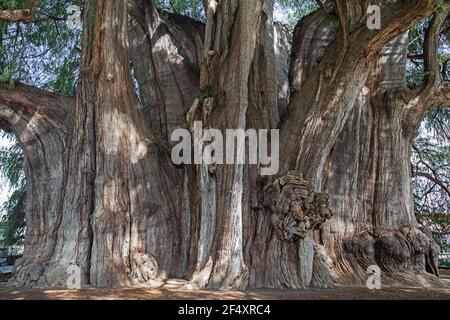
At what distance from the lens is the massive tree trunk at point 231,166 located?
5641mm

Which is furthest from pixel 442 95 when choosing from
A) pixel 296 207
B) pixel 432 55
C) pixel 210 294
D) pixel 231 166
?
pixel 210 294

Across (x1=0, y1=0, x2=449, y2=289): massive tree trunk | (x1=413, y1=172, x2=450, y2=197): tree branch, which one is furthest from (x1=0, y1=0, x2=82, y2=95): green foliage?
(x1=413, y1=172, x2=450, y2=197): tree branch

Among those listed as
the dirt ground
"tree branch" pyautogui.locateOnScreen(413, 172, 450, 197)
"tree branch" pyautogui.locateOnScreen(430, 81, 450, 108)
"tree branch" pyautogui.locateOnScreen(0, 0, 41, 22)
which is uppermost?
"tree branch" pyautogui.locateOnScreen(0, 0, 41, 22)

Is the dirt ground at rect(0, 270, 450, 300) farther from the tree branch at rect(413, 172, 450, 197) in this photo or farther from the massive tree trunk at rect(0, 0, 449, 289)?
the tree branch at rect(413, 172, 450, 197)

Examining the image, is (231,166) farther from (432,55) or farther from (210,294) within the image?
(432,55)

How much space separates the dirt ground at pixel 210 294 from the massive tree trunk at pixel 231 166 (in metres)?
0.32

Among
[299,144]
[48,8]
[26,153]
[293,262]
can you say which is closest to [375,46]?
[299,144]

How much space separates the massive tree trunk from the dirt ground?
12.6 inches

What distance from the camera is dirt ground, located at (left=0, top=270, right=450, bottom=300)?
468cm

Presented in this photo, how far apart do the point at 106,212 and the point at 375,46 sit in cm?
369

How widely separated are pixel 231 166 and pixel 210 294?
61.0 inches

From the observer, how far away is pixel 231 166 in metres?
5.73

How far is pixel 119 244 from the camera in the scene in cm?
574

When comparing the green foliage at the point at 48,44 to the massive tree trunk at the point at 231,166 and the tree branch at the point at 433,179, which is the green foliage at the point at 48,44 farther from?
the tree branch at the point at 433,179
